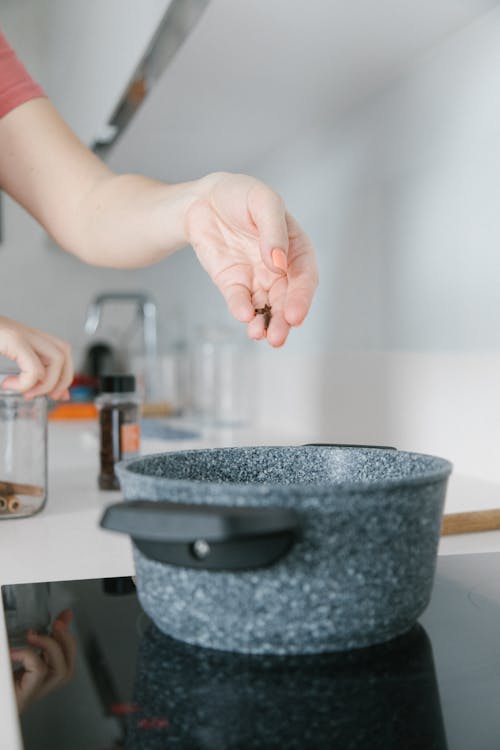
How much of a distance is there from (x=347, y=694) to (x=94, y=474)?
887 mm

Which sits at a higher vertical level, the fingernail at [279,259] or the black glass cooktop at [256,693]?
the fingernail at [279,259]

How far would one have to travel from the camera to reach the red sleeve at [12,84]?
1085mm

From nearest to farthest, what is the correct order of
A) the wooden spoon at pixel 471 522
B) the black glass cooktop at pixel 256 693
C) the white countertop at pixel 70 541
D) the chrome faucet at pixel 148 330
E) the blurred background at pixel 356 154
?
the black glass cooktop at pixel 256 693 < the white countertop at pixel 70 541 < the wooden spoon at pixel 471 522 < the blurred background at pixel 356 154 < the chrome faucet at pixel 148 330

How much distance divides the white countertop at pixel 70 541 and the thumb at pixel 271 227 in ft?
0.91

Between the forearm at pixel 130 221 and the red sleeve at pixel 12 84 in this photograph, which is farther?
the red sleeve at pixel 12 84

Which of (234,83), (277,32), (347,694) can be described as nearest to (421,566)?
(347,694)

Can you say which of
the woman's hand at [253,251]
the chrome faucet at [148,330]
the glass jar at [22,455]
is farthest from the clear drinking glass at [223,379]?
the woman's hand at [253,251]

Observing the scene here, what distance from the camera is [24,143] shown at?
1128 millimetres

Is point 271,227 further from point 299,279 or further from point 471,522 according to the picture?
point 471,522

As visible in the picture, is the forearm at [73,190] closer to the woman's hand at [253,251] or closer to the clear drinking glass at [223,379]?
the woman's hand at [253,251]

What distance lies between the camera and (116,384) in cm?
110

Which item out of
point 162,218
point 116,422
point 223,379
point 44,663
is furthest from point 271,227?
point 223,379

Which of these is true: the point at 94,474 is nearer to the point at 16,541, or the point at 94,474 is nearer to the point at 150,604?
the point at 16,541

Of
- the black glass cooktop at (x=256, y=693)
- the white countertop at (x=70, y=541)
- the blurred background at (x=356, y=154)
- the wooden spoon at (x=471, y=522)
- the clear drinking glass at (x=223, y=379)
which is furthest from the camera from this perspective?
the clear drinking glass at (x=223, y=379)
